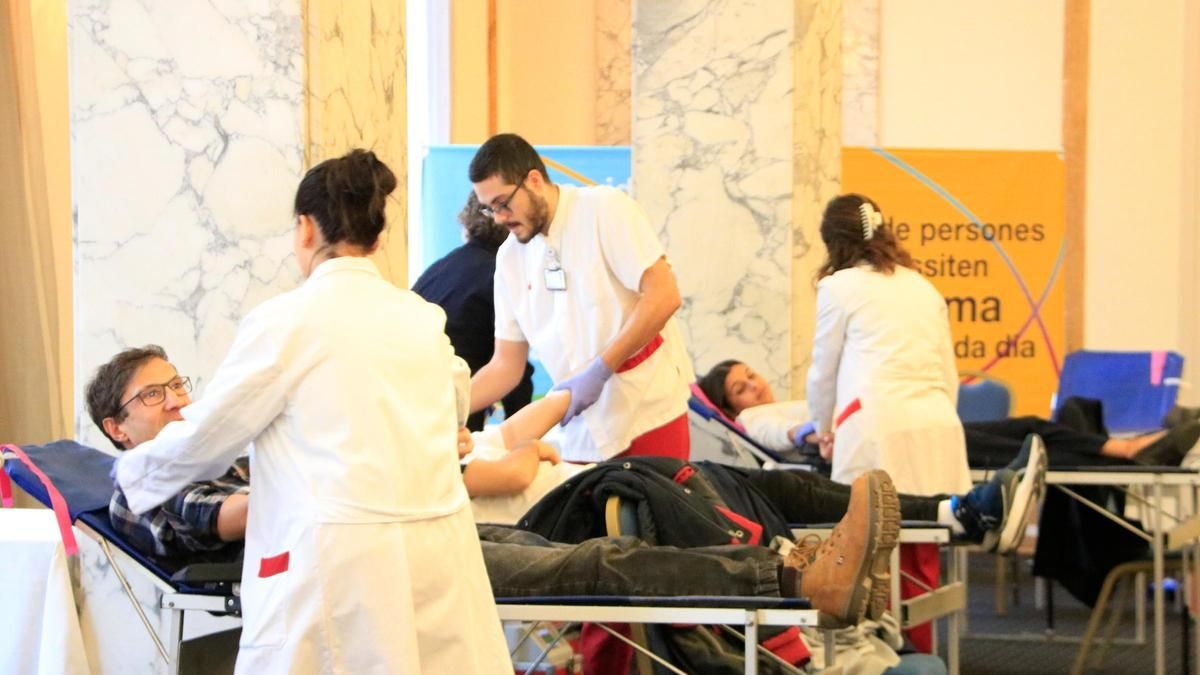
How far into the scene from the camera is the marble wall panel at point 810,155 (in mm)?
6652

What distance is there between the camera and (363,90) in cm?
441

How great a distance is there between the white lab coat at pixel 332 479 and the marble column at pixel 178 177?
158 centimetres

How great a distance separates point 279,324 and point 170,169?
180 cm

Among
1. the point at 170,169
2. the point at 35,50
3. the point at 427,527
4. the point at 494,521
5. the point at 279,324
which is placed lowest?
the point at 494,521

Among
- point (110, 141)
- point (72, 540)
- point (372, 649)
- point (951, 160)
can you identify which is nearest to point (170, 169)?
point (110, 141)

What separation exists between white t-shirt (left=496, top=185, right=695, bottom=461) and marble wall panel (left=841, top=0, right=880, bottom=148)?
5.08 m

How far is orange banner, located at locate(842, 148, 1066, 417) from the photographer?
28.9ft

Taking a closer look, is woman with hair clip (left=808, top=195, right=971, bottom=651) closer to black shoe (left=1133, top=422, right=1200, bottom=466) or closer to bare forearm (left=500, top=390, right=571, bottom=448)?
black shoe (left=1133, top=422, right=1200, bottom=466)

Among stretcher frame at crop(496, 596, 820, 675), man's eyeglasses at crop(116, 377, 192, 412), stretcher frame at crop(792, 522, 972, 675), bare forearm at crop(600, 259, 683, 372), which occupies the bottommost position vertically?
stretcher frame at crop(792, 522, 972, 675)

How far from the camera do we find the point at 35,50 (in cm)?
572

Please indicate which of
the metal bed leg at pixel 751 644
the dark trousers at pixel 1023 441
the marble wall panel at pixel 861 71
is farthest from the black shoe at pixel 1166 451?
the marble wall panel at pixel 861 71

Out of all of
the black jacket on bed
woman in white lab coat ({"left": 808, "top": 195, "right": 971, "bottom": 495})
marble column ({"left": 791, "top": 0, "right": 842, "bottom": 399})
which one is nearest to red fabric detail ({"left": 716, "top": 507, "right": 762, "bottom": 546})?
the black jacket on bed

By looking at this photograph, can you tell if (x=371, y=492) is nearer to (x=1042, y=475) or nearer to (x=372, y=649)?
→ (x=372, y=649)

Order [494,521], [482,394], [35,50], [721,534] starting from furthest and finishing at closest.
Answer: [35,50], [482,394], [494,521], [721,534]
